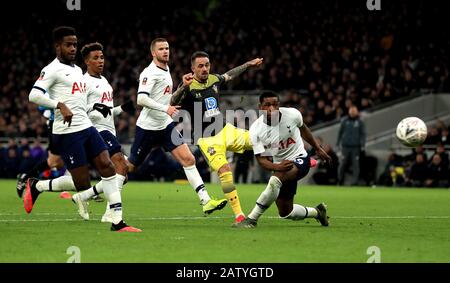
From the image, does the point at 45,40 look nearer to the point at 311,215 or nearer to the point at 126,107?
the point at 126,107

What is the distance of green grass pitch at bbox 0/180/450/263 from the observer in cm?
931

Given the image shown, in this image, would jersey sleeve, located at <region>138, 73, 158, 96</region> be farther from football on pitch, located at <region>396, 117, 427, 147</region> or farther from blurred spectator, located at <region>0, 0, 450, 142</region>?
blurred spectator, located at <region>0, 0, 450, 142</region>

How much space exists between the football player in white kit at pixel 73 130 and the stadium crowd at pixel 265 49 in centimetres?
1713

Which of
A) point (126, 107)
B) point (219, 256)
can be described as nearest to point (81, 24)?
point (126, 107)

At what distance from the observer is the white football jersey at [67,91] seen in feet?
38.3

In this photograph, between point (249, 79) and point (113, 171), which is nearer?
point (113, 171)

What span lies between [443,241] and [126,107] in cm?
609

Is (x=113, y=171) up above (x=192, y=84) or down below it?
below

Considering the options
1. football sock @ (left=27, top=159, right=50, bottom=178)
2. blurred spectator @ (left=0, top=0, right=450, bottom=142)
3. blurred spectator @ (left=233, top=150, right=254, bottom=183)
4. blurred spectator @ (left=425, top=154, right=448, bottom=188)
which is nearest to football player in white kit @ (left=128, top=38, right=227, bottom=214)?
football sock @ (left=27, top=159, right=50, bottom=178)

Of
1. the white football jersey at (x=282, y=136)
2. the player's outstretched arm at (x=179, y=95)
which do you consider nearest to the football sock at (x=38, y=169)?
the player's outstretched arm at (x=179, y=95)

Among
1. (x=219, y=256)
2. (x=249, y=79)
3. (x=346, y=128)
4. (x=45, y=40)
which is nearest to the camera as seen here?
(x=219, y=256)

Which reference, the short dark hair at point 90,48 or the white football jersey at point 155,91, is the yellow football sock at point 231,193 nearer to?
the white football jersey at point 155,91
